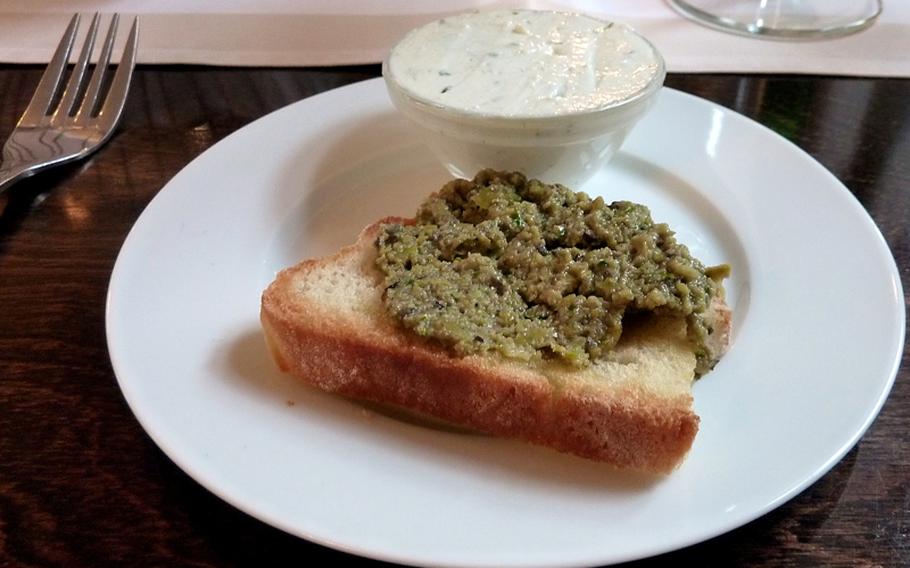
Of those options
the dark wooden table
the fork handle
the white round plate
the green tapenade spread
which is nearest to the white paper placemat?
the dark wooden table

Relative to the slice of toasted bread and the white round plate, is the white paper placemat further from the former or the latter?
the slice of toasted bread

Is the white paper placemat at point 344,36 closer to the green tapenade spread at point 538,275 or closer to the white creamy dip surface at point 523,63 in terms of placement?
the white creamy dip surface at point 523,63

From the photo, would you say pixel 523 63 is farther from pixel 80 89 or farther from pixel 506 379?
pixel 80 89

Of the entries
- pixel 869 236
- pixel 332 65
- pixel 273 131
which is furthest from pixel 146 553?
pixel 332 65

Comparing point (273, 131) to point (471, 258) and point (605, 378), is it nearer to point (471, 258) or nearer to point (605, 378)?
point (471, 258)

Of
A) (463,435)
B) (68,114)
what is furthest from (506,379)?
(68,114)

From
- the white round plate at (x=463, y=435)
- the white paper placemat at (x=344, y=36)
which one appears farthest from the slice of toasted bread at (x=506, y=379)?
the white paper placemat at (x=344, y=36)

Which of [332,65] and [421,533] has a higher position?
[421,533]
